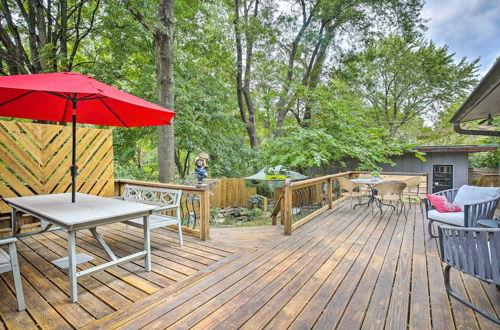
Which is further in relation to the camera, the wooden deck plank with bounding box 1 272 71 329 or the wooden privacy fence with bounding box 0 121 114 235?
the wooden privacy fence with bounding box 0 121 114 235

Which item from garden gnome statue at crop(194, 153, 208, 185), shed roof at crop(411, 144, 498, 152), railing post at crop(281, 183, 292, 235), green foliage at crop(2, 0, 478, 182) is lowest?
railing post at crop(281, 183, 292, 235)

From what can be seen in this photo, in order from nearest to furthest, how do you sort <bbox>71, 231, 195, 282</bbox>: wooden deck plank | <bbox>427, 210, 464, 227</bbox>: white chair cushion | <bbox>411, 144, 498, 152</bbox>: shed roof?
<bbox>71, 231, 195, 282</bbox>: wooden deck plank
<bbox>427, 210, 464, 227</bbox>: white chair cushion
<bbox>411, 144, 498, 152</bbox>: shed roof

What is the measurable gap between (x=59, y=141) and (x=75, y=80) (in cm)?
241

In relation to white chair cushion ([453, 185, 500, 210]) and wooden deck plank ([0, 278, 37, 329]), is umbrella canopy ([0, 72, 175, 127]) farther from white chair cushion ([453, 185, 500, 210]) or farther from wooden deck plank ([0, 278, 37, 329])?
white chair cushion ([453, 185, 500, 210])

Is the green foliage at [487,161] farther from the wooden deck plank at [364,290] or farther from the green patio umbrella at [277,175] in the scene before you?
the wooden deck plank at [364,290]

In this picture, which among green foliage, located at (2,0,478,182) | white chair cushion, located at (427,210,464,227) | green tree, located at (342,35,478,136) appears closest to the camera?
white chair cushion, located at (427,210,464,227)

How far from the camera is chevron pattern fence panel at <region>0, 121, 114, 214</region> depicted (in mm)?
3670

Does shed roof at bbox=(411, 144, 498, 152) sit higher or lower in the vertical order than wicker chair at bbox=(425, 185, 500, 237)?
higher

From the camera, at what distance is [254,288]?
2336 mm

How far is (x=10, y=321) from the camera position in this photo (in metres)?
1.82

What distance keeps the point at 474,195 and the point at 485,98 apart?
1467 mm

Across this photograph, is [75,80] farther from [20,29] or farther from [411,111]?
[411,111]

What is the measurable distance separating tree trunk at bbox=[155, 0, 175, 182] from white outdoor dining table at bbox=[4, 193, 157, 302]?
2.04m

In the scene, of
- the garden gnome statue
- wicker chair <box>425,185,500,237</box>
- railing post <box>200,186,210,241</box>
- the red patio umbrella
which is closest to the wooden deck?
railing post <box>200,186,210,241</box>
